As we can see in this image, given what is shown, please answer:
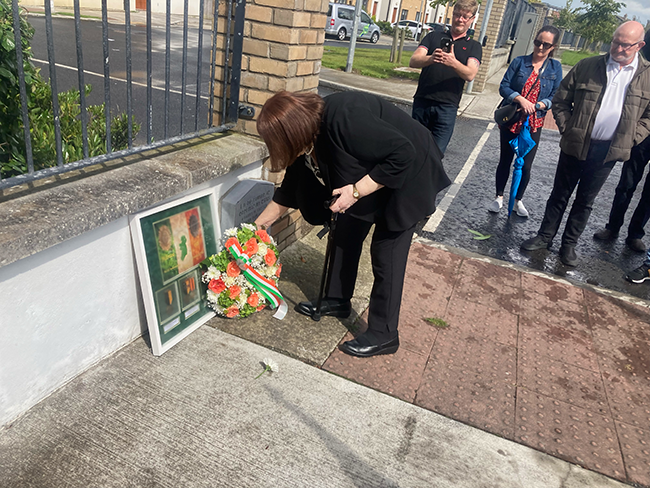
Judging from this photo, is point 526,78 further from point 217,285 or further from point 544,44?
point 217,285

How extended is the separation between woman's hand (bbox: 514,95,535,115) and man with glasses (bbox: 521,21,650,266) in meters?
0.38

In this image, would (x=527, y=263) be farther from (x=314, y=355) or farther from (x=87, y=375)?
(x=87, y=375)

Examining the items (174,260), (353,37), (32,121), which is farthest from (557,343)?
(353,37)

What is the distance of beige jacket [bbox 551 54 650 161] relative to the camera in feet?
13.5

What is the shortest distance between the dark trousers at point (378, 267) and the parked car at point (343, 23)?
28182 millimetres

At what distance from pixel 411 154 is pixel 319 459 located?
1.46 m

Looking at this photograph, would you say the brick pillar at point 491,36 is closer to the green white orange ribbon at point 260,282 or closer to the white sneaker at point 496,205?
the white sneaker at point 496,205

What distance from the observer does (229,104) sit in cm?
352

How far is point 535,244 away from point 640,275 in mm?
900

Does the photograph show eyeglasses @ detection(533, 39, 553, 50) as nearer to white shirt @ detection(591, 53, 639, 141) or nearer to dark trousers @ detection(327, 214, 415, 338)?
white shirt @ detection(591, 53, 639, 141)

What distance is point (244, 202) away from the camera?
332 cm

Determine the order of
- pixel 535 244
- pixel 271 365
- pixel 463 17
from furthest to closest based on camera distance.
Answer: pixel 535 244 < pixel 463 17 < pixel 271 365

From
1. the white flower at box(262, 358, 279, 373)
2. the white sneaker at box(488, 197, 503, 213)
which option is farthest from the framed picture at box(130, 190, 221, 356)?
the white sneaker at box(488, 197, 503, 213)

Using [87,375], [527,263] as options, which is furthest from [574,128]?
Result: [87,375]
